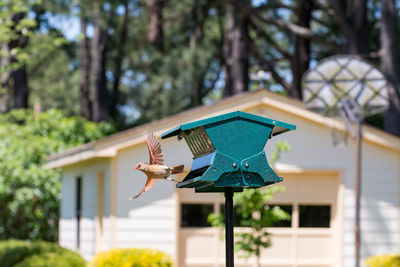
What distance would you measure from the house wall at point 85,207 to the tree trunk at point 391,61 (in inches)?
261

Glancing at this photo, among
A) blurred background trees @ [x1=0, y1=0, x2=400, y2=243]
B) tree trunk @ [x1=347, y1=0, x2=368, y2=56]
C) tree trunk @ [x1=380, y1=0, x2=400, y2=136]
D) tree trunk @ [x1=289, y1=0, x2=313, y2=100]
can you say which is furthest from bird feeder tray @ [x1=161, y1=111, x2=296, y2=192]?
tree trunk @ [x1=289, y1=0, x2=313, y2=100]

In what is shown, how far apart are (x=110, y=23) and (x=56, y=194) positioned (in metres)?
9.96

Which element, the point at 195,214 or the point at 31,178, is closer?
the point at 195,214

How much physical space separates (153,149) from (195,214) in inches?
348

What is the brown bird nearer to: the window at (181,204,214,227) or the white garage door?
the white garage door

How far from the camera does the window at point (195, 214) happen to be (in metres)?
12.8

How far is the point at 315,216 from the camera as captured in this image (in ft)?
42.5

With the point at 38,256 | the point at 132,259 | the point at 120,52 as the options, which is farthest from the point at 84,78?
the point at 132,259

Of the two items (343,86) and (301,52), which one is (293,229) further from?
(301,52)

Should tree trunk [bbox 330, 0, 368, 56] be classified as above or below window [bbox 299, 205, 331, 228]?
above

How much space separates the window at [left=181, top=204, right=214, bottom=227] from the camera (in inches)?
505

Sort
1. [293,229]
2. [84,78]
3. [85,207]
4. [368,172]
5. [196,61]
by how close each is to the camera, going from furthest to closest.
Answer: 1. [84,78]
2. [196,61]
3. [85,207]
4. [293,229]
5. [368,172]

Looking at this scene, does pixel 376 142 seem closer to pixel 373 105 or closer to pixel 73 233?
pixel 373 105

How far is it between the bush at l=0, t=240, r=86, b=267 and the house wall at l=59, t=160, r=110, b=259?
4.68 ft
